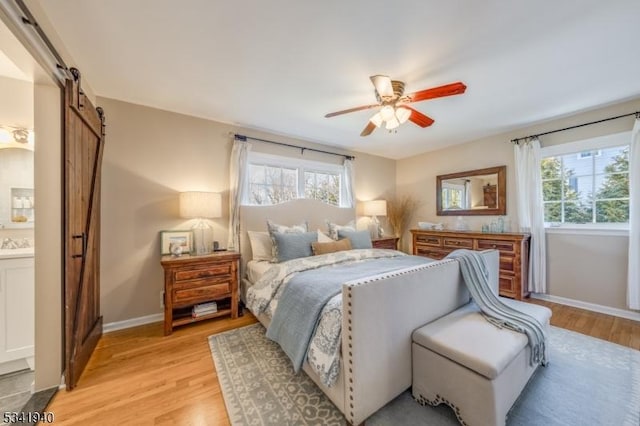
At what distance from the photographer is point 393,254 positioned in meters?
3.07

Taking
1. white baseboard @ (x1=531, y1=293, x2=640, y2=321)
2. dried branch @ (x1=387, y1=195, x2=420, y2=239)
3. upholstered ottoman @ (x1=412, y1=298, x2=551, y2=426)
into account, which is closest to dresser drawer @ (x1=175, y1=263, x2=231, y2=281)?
upholstered ottoman @ (x1=412, y1=298, x2=551, y2=426)

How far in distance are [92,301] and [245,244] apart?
1.58 meters

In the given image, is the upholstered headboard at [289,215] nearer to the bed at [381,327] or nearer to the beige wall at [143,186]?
the beige wall at [143,186]

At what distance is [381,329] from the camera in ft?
4.74

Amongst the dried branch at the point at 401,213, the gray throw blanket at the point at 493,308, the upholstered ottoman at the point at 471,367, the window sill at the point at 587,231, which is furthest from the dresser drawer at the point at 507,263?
the upholstered ottoman at the point at 471,367

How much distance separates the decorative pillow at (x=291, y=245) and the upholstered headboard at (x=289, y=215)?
52 centimetres

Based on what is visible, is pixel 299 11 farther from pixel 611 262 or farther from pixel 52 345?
pixel 611 262

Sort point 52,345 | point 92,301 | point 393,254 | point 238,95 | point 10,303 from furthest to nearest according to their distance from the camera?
point 393,254, point 238,95, point 92,301, point 10,303, point 52,345

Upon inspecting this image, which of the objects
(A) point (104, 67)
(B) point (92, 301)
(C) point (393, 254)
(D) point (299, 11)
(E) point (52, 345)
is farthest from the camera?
(C) point (393, 254)

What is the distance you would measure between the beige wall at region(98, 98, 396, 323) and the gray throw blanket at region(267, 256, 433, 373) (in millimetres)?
1633

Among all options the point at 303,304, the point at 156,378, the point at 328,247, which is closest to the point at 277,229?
the point at 328,247

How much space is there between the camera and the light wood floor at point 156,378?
4.88 feet

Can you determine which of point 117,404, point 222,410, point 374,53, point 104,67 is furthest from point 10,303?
point 374,53

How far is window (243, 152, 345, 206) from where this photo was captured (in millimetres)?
3572
